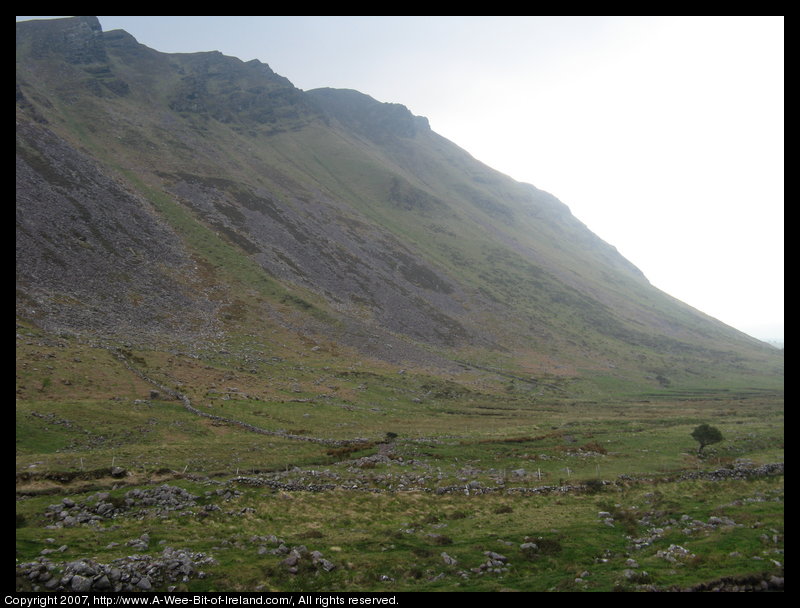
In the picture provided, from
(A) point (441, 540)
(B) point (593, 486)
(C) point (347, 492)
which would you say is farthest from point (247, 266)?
(A) point (441, 540)

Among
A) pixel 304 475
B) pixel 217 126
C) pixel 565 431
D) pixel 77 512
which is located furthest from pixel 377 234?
pixel 77 512

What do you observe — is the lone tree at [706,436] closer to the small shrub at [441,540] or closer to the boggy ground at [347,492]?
the boggy ground at [347,492]

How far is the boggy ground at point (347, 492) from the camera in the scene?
18359 mm

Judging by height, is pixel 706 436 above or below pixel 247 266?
below

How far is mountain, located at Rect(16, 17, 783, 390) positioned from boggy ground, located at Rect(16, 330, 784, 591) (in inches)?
982

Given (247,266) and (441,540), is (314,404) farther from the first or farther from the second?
(247,266)

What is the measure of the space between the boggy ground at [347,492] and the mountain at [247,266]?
2494 centimetres

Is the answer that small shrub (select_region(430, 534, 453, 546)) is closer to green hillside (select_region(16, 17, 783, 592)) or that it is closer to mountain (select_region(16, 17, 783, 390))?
green hillside (select_region(16, 17, 783, 592))

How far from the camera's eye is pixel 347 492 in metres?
31.1

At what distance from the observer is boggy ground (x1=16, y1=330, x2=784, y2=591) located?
18359 millimetres

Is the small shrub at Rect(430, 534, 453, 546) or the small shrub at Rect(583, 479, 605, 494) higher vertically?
the small shrub at Rect(430, 534, 453, 546)

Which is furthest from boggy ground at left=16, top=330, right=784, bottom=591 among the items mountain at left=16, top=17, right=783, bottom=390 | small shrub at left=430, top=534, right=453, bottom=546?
mountain at left=16, top=17, right=783, bottom=390

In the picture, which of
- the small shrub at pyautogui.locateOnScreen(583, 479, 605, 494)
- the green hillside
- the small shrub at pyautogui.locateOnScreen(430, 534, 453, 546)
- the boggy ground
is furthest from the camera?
the small shrub at pyautogui.locateOnScreen(583, 479, 605, 494)

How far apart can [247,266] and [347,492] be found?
289 feet
